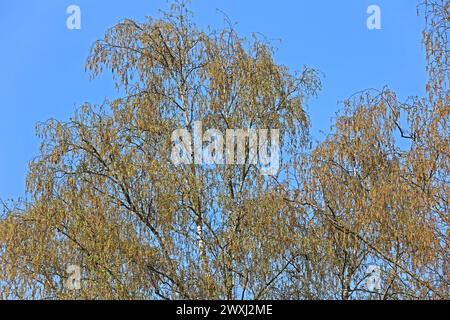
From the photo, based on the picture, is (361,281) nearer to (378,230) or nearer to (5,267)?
(378,230)

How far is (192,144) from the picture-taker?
14219 millimetres

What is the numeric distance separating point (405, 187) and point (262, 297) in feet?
9.18

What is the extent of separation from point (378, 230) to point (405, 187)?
3.22ft

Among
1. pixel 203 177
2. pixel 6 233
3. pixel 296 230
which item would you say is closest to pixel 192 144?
pixel 203 177

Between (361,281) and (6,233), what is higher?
(6,233)

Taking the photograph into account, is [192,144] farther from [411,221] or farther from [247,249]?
[411,221]

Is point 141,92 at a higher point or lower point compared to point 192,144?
higher

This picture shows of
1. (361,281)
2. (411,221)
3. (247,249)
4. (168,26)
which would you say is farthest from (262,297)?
(168,26)

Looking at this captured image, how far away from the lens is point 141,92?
48.3ft
